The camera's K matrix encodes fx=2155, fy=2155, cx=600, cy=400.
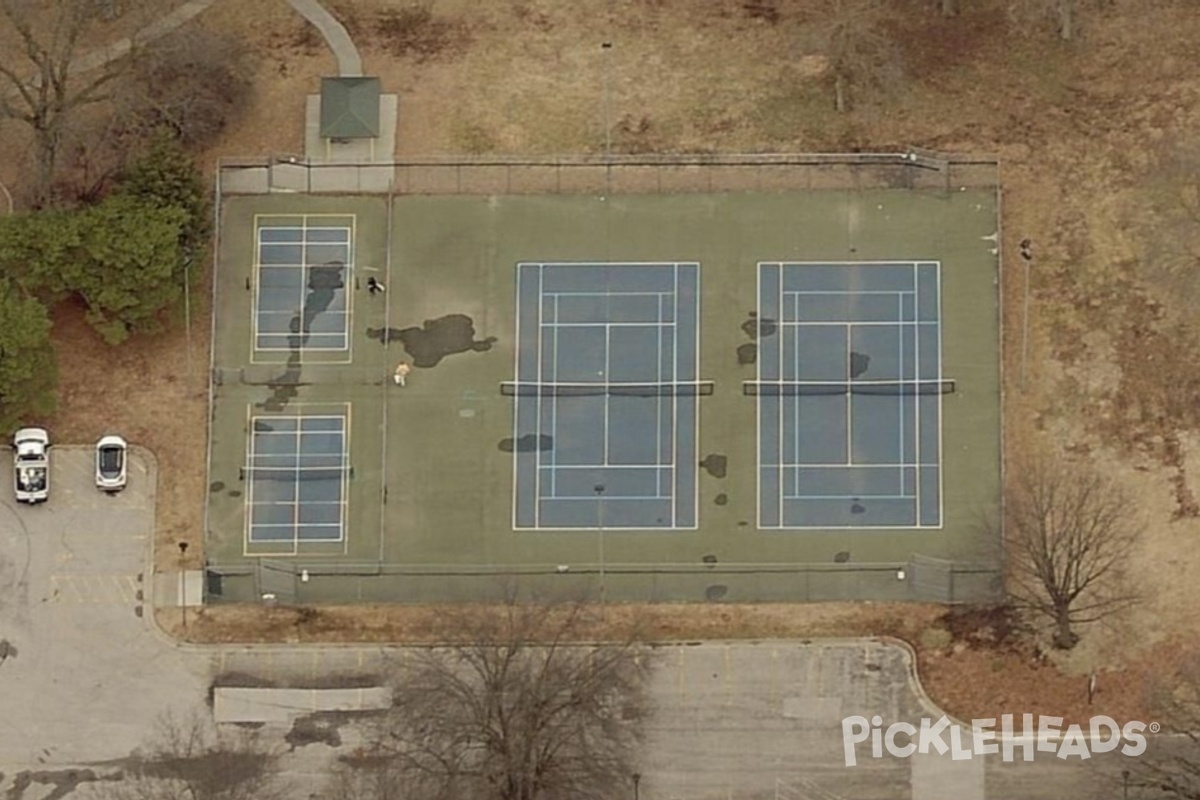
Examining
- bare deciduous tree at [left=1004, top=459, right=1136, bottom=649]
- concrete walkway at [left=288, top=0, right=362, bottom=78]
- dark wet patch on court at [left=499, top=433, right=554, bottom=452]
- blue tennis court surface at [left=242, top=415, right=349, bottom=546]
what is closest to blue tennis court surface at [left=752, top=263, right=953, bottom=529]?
bare deciduous tree at [left=1004, top=459, right=1136, bottom=649]

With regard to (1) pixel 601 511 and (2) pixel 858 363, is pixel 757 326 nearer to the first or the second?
(2) pixel 858 363

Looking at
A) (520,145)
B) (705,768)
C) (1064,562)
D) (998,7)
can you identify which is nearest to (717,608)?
(705,768)

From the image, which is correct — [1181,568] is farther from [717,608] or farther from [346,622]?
[346,622]

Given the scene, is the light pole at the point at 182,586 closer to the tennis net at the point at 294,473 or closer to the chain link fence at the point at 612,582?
the chain link fence at the point at 612,582

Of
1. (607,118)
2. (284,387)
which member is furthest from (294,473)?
(607,118)

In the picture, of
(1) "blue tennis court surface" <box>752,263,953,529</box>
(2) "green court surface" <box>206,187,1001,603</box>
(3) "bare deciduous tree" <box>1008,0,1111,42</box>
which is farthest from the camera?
(3) "bare deciduous tree" <box>1008,0,1111,42</box>

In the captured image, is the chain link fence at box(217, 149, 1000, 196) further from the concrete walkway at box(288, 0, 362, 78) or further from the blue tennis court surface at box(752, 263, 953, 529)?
the concrete walkway at box(288, 0, 362, 78)
